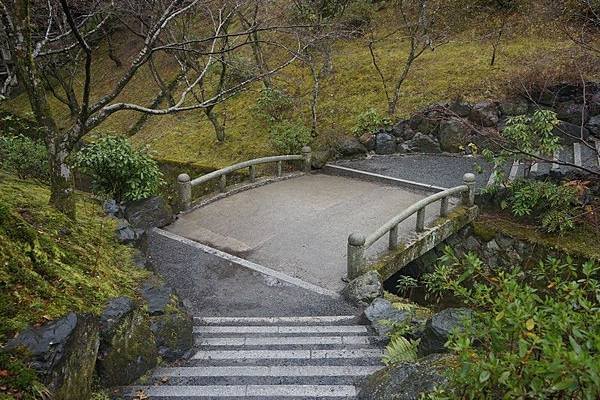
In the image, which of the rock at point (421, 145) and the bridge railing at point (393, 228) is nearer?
the bridge railing at point (393, 228)

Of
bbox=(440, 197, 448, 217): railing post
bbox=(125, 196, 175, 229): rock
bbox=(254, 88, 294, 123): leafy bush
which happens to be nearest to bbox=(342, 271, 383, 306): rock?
bbox=(440, 197, 448, 217): railing post

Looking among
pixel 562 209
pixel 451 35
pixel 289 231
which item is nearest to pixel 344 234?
pixel 289 231

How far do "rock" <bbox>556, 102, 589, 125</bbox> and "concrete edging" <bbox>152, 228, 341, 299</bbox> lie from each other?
10045 mm

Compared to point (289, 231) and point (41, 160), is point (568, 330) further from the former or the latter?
point (41, 160)

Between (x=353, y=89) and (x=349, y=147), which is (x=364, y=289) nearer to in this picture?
(x=349, y=147)

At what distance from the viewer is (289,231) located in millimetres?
9281

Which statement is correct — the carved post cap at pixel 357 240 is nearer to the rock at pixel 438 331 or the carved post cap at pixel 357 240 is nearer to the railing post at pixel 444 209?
the rock at pixel 438 331

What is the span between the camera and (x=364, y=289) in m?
6.73

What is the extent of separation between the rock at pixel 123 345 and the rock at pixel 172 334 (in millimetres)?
200

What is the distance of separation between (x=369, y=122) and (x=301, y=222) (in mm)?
5997

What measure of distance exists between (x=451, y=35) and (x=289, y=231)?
13.2m

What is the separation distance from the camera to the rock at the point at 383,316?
541 centimetres

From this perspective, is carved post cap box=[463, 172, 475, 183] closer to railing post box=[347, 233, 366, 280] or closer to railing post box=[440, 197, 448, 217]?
railing post box=[440, 197, 448, 217]

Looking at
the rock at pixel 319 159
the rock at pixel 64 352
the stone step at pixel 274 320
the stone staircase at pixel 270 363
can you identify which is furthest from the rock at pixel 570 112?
the rock at pixel 64 352
